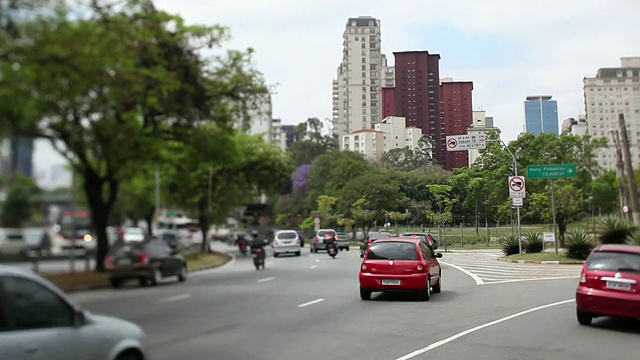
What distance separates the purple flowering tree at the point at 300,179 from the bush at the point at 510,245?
1838 centimetres

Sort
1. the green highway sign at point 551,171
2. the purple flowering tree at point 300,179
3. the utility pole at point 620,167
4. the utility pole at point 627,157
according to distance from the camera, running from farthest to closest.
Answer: the green highway sign at point 551,171, the utility pole at point 620,167, the utility pole at point 627,157, the purple flowering tree at point 300,179

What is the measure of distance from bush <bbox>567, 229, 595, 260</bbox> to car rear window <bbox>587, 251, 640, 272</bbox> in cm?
1395

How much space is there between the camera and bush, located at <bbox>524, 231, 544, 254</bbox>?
26.9 m

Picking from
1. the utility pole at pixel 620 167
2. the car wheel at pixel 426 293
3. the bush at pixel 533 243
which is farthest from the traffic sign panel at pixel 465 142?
the bush at pixel 533 243

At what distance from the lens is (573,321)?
37.3ft

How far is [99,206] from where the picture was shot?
13.9ft

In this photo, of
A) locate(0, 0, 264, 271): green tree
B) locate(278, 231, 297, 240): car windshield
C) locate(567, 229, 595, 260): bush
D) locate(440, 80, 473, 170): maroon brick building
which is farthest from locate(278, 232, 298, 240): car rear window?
locate(567, 229, 595, 260): bush

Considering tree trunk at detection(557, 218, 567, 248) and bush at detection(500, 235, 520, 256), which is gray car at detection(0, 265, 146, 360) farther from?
bush at detection(500, 235, 520, 256)

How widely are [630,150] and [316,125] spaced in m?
6.64

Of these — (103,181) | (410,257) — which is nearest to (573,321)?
(410,257)

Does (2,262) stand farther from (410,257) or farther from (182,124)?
(410,257)

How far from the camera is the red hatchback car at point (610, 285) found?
33.3ft

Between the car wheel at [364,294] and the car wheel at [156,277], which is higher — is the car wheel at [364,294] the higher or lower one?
the lower one

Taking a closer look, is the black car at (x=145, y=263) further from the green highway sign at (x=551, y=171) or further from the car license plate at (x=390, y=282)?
the green highway sign at (x=551, y=171)
